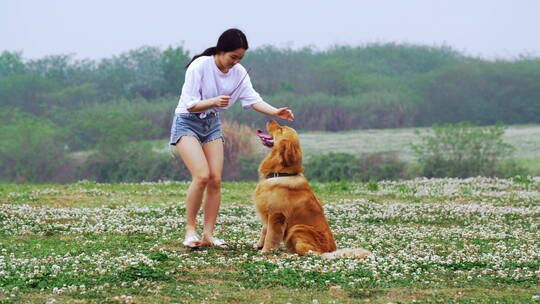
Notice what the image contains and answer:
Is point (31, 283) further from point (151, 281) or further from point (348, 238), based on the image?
point (348, 238)

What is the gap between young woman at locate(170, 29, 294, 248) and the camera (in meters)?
9.72

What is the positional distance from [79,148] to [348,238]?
52.5 meters

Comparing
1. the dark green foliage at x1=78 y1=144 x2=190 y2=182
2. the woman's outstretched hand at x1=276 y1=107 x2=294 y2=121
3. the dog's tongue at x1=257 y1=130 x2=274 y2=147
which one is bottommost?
the dark green foliage at x1=78 y1=144 x2=190 y2=182

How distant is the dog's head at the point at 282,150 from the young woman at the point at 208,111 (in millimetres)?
Answer: 357

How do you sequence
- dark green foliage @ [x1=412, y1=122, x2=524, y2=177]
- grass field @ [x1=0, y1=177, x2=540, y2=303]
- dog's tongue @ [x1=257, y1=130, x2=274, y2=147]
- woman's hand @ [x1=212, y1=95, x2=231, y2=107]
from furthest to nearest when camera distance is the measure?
dark green foliage @ [x1=412, y1=122, x2=524, y2=177]
dog's tongue @ [x1=257, y1=130, x2=274, y2=147]
woman's hand @ [x1=212, y1=95, x2=231, y2=107]
grass field @ [x1=0, y1=177, x2=540, y2=303]

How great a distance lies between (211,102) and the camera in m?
9.48

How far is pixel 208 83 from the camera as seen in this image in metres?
9.88

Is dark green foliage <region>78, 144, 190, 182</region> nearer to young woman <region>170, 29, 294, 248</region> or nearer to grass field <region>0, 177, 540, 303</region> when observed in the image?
grass field <region>0, 177, 540, 303</region>

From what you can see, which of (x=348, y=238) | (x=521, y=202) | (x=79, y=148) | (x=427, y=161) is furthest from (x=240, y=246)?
(x=79, y=148)

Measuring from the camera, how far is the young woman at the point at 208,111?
31.9ft

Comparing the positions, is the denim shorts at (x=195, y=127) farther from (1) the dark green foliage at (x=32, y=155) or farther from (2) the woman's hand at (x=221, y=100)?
(1) the dark green foliage at (x=32, y=155)

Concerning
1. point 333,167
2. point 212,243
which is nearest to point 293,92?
point 333,167

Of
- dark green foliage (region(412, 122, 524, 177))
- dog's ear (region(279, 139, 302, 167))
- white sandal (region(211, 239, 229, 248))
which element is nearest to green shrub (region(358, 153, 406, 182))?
dark green foliage (region(412, 122, 524, 177))

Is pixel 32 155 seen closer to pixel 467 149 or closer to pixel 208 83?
pixel 467 149
